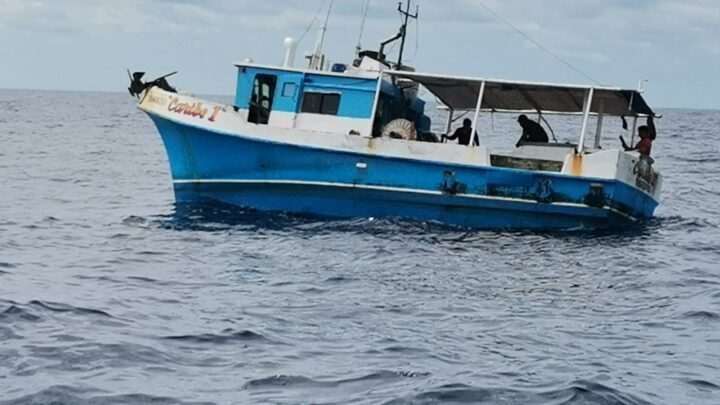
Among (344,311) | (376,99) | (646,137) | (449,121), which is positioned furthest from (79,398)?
(449,121)

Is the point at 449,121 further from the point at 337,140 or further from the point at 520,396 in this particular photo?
the point at 520,396

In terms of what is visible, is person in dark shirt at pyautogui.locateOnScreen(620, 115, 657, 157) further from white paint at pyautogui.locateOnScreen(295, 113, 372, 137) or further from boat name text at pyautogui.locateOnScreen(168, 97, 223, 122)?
boat name text at pyautogui.locateOnScreen(168, 97, 223, 122)

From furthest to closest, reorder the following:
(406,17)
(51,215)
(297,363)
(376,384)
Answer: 1. (406,17)
2. (51,215)
3. (297,363)
4. (376,384)

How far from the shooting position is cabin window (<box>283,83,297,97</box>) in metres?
20.0

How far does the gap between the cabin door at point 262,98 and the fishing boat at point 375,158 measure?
0.7 inches

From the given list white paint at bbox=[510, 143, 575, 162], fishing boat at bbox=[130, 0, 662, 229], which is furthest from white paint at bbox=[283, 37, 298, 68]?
white paint at bbox=[510, 143, 575, 162]

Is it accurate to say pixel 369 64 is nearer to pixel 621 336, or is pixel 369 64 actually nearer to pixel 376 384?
pixel 621 336

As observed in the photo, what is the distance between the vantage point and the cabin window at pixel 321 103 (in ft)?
64.8

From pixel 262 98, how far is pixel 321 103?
126 centimetres

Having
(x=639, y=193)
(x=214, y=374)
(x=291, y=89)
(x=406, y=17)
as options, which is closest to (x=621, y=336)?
(x=214, y=374)

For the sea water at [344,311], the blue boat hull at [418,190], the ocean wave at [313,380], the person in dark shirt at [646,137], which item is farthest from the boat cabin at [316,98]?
the ocean wave at [313,380]

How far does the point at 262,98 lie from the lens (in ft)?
67.0

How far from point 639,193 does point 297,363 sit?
11.9m

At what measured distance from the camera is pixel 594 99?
830 inches
